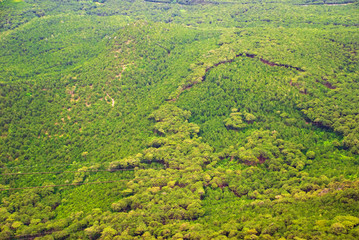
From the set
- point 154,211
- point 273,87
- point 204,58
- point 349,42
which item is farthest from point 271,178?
point 349,42

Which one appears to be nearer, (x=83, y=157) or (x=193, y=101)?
(x=83, y=157)

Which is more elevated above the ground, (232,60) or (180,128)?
(232,60)

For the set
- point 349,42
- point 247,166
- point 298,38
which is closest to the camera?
point 247,166

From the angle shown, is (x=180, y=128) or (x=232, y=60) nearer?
(x=180, y=128)

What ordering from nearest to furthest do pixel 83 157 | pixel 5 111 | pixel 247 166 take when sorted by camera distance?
pixel 247 166, pixel 83 157, pixel 5 111

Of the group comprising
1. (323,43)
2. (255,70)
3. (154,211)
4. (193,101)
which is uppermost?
(323,43)

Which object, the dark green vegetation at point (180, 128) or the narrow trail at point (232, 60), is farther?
the narrow trail at point (232, 60)

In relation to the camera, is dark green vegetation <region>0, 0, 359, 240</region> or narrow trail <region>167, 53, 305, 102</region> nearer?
dark green vegetation <region>0, 0, 359, 240</region>

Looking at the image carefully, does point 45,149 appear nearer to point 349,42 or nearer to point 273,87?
point 273,87
